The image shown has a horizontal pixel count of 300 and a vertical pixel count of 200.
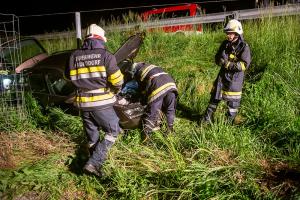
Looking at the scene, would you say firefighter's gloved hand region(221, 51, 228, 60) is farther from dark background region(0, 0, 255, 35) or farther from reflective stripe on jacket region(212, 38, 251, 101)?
dark background region(0, 0, 255, 35)

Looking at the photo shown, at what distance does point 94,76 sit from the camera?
4340mm

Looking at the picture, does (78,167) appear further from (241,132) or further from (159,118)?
(241,132)

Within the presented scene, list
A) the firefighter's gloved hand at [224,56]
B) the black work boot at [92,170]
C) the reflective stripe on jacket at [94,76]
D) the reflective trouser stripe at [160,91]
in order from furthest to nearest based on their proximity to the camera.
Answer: the firefighter's gloved hand at [224,56] → the reflective trouser stripe at [160,91] → the black work boot at [92,170] → the reflective stripe on jacket at [94,76]

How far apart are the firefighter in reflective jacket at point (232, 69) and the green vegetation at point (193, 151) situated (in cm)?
25

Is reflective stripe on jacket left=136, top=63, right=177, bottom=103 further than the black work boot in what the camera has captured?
Yes

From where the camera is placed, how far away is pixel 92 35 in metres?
4.38

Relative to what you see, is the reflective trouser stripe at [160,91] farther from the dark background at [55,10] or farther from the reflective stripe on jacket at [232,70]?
the dark background at [55,10]

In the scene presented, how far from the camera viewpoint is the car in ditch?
5.44 meters

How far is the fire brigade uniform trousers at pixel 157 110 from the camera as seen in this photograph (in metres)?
5.25

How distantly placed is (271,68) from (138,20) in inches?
150

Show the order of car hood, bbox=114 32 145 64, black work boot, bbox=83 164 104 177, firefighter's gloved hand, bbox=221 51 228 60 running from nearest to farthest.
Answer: black work boot, bbox=83 164 104 177, firefighter's gloved hand, bbox=221 51 228 60, car hood, bbox=114 32 145 64

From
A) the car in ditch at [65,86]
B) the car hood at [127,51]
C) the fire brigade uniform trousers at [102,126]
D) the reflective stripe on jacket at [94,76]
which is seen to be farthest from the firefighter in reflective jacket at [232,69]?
the reflective stripe on jacket at [94,76]

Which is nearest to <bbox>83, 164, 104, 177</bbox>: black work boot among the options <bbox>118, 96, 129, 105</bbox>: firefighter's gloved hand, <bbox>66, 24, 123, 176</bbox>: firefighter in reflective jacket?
<bbox>66, 24, 123, 176</bbox>: firefighter in reflective jacket

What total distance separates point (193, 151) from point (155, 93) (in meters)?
1.26
